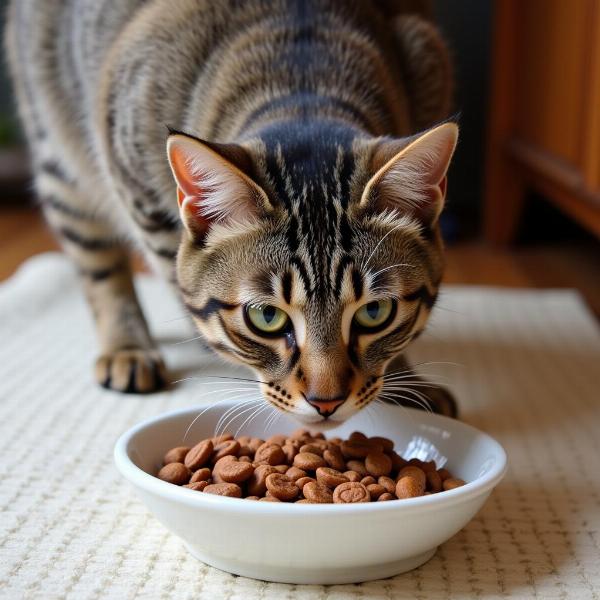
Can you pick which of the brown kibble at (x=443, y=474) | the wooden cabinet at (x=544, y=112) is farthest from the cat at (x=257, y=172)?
the wooden cabinet at (x=544, y=112)

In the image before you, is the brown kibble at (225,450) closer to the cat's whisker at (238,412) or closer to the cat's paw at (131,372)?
the cat's whisker at (238,412)

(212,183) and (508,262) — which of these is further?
(508,262)

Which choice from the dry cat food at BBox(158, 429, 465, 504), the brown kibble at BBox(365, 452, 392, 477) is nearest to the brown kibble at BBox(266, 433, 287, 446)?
the dry cat food at BBox(158, 429, 465, 504)

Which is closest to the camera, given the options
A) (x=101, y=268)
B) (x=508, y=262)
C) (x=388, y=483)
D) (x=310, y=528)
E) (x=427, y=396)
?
(x=310, y=528)

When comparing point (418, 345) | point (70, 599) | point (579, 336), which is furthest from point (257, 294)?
point (579, 336)

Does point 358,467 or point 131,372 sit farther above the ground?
point 358,467

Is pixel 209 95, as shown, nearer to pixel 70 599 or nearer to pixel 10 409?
pixel 10 409

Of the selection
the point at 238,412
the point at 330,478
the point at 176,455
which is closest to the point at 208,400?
the point at 238,412

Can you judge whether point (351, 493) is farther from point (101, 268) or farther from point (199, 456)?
point (101, 268)
